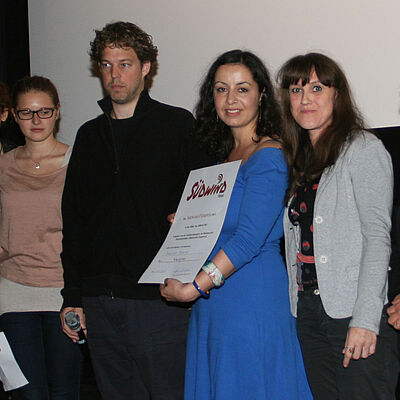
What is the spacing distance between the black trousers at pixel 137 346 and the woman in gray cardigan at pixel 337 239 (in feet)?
1.86

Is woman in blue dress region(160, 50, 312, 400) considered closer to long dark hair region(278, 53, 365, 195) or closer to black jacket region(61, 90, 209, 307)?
long dark hair region(278, 53, 365, 195)

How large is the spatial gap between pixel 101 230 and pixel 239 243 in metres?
0.67

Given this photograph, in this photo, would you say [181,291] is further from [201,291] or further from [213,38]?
[213,38]

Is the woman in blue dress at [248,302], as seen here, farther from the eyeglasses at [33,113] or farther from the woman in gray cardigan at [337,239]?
the eyeglasses at [33,113]

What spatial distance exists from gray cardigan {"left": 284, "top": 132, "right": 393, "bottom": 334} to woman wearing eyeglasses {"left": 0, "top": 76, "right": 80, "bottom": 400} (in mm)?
1260

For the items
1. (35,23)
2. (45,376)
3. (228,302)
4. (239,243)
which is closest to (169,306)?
(228,302)

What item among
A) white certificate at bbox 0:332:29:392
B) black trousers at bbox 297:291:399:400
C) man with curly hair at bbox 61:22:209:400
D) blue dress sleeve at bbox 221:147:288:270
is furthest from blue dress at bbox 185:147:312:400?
white certificate at bbox 0:332:29:392

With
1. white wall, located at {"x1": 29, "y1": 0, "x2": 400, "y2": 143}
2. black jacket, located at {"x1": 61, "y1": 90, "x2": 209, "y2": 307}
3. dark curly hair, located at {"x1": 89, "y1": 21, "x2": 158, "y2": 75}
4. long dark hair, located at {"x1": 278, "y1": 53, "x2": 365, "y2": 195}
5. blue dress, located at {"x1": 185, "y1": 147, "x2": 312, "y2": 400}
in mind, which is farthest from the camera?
white wall, located at {"x1": 29, "y1": 0, "x2": 400, "y2": 143}

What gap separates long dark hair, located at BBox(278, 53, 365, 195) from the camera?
1912 mm

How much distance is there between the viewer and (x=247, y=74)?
7.30 feet

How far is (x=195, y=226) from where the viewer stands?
83.1 inches

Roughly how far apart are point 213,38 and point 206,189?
1544 mm

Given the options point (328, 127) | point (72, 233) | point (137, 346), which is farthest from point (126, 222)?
point (328, 127)

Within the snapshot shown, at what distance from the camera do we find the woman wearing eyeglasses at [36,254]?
8.41 ft
